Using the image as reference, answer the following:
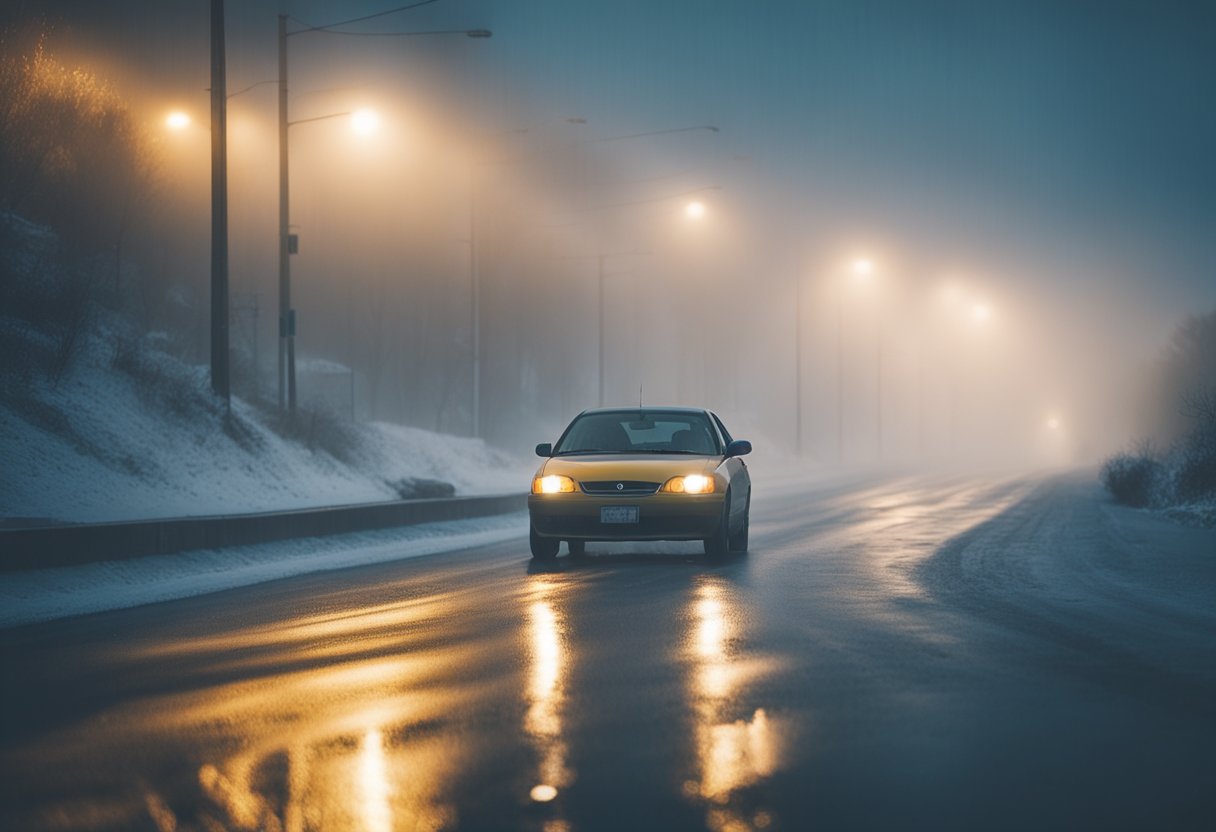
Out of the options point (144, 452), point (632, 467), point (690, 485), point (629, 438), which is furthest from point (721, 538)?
point (144, 452)

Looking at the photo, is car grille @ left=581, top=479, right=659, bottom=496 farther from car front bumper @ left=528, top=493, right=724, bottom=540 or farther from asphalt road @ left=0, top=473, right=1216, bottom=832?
asphalt road @ left=0, top=473, right=1216, bottom=832

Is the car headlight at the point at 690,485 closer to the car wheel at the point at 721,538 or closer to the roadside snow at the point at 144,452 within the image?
the car wheel at the point at 721,538

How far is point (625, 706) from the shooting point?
25.0ft

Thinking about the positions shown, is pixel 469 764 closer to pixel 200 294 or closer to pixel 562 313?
pixel 200 294

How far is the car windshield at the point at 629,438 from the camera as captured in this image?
1723 cm

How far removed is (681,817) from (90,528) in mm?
10979

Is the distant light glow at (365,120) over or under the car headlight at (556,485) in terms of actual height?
over

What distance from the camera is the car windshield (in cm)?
1723

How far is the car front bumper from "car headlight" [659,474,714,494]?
0.05 m

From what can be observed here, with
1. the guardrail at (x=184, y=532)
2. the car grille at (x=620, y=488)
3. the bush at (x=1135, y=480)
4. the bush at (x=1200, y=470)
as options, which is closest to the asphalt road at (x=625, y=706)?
the car grille at (x=620, y=488)

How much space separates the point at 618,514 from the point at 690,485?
839mm

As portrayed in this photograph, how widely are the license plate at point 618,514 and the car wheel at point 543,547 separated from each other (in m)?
0.90

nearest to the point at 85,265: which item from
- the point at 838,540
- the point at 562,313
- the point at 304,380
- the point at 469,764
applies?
the point at 838,540

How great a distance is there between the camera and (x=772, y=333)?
115375 mm
